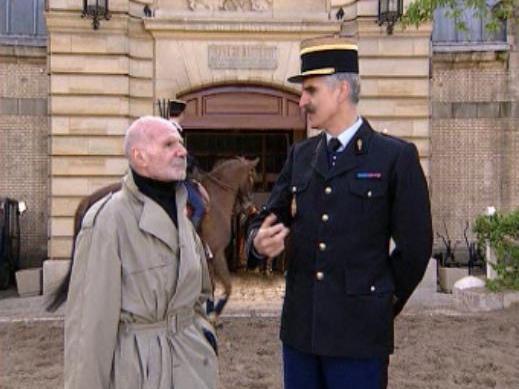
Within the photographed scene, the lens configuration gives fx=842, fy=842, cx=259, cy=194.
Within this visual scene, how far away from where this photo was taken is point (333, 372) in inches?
144

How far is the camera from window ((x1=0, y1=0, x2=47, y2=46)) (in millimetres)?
16797

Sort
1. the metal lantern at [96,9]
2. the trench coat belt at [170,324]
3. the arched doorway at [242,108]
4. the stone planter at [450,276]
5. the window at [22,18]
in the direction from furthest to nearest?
the window at [22,18], the stone planter at [450,276], the arched doorway at [242,108], the metal lantern at [96,9], the trench coat belt at [170,324]

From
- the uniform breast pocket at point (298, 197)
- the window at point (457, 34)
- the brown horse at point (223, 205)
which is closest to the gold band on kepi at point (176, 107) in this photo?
the brown horse at point (223, 205)

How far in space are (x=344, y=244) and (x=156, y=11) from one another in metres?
12.1

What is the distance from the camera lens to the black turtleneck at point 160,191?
3586 mm

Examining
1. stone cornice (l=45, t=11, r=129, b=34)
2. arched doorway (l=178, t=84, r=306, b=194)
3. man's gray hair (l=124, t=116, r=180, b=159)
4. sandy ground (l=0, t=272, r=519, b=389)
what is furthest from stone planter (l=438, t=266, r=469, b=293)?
man's gray hair (l=124, t=116, r=180, b=159)

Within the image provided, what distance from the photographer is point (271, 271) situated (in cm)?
1666

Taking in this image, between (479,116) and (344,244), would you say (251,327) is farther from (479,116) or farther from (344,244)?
(479,116)

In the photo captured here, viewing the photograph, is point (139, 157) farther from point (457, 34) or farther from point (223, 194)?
point (457, 34)

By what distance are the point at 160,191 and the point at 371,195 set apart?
0.91m

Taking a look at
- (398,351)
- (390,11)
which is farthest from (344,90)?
(390,11)

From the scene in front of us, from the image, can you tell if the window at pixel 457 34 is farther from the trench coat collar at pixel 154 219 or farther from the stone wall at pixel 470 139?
the trench coat collar at pixel 154 219

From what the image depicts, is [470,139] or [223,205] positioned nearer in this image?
[223,205]

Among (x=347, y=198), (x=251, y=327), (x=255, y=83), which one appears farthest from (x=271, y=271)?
(x=347, y=198)
